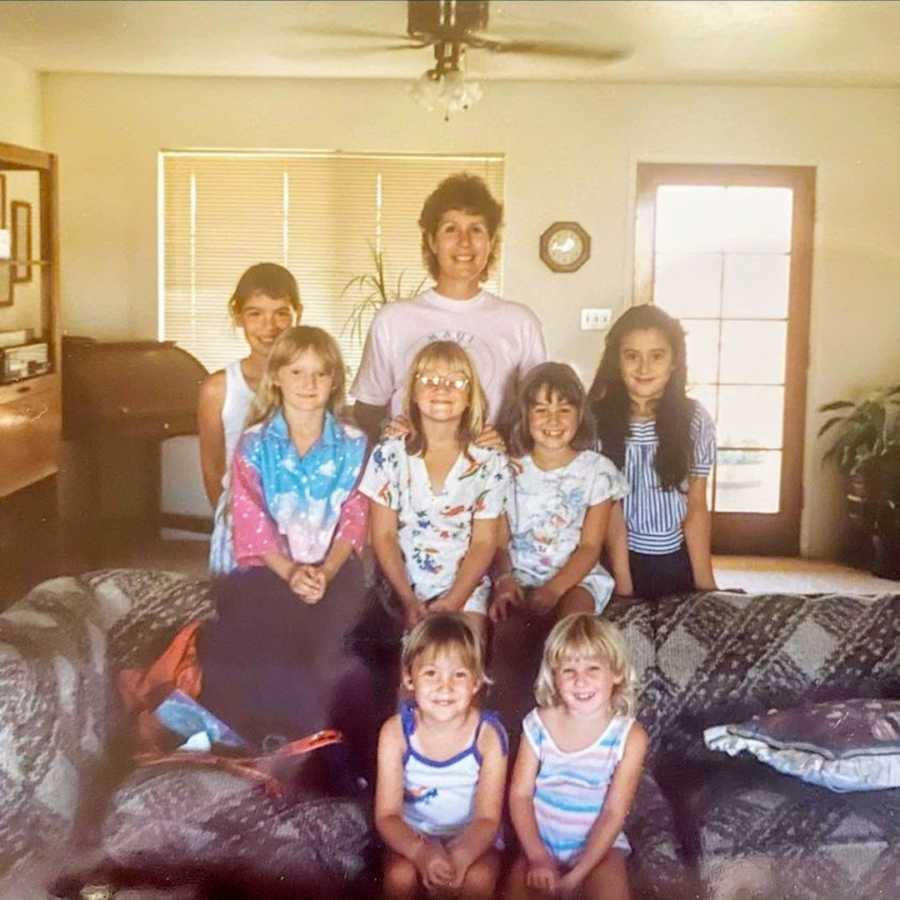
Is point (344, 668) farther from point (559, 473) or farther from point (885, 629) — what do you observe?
point (885, 629)

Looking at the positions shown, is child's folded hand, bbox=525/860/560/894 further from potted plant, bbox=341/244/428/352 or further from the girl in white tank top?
potted plant, bbox=341/244/428/352

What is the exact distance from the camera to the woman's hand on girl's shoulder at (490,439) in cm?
123

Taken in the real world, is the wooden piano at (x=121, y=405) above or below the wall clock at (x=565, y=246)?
below

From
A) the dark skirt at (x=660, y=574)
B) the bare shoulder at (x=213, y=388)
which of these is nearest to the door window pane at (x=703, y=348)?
the dark skirt at (x=660, y=574)

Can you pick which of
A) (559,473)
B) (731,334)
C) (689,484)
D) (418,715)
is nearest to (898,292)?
(731,334)

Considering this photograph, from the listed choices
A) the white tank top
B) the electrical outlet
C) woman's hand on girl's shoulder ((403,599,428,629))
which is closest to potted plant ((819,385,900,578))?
the electrical outlet

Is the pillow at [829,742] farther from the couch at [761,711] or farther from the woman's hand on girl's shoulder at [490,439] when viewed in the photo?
the woman's hand on girl's shoulder at [490,439]

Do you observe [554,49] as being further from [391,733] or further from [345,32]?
[391,733]

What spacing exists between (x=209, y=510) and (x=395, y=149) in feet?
1.31

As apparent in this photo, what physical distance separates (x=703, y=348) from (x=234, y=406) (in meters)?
0.46

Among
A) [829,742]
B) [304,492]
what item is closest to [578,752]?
[829,742]

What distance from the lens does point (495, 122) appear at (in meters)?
1.07

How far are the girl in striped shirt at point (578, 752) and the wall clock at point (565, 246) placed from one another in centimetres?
35

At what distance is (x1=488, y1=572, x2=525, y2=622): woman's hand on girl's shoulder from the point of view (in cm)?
125
